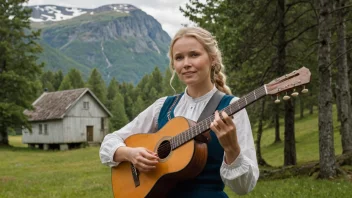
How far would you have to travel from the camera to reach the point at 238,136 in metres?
2.69

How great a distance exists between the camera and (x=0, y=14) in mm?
37469

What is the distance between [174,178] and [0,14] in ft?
129

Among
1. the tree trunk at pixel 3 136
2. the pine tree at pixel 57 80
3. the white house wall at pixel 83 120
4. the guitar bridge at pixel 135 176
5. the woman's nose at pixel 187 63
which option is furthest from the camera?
the pine tree at pixel 57 80

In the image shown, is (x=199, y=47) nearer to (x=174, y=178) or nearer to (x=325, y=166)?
(x=174, y=178)

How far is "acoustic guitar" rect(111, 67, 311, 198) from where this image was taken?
257 centimetres

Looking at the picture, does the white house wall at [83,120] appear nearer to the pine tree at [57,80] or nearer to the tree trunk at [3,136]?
the tree trunk at [3,136]

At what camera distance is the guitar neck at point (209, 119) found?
2.58 m

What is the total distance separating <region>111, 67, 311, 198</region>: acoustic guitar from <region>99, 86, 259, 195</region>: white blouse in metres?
0.10

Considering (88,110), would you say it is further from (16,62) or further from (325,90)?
(325,90)

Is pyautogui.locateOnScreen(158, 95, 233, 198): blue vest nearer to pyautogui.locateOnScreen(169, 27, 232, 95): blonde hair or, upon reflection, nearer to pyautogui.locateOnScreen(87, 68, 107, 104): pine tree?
pyautogui.locateOnScreen(169, 27, 232, 95): blonde hair

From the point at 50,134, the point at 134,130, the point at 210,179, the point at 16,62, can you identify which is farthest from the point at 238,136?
the point at 50,134

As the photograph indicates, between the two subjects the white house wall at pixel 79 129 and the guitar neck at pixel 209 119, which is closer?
the guitar neck at pixel 209 119

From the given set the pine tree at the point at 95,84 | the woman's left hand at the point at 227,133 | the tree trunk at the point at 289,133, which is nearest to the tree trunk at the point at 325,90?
the tree trunk at the point at 289,133

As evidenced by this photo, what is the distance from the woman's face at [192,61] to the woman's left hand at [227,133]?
0.56m
